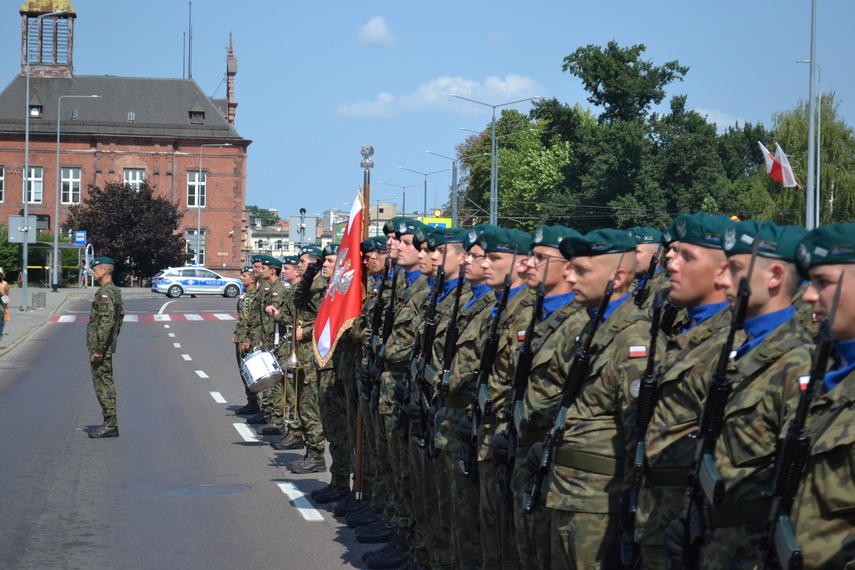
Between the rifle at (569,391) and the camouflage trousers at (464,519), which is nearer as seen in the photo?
the rifle at (569,391)

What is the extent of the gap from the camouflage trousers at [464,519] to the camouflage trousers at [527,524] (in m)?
0.77

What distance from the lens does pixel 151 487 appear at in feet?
32.9

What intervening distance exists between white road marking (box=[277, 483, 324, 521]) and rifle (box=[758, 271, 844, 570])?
627 centimetres

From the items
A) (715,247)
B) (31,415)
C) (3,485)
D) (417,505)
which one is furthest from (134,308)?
(715,247)

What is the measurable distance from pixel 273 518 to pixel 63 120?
263ft

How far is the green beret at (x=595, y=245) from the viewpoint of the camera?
14.9 feet

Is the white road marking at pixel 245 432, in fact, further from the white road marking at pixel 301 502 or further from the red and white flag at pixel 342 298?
the red and white flag at pixel 342 298

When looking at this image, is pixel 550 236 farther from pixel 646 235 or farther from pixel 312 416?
pixel 312 416

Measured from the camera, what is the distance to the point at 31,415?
14875 millimetres

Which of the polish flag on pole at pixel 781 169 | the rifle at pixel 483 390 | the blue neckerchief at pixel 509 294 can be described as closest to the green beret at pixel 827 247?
the rifle at pixel 483 390

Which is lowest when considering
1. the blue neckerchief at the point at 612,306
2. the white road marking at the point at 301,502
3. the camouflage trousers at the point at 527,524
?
the white road marking at the point at 301,502

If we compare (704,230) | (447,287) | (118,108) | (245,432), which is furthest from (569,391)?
(118,108)

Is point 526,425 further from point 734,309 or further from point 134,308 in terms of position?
point 134,308

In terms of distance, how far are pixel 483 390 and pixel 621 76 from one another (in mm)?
59581
